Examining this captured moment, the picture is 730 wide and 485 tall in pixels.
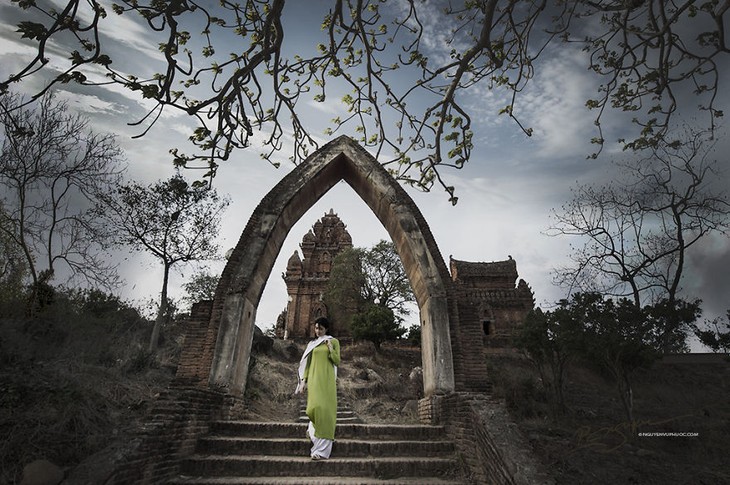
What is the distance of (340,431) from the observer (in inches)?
217

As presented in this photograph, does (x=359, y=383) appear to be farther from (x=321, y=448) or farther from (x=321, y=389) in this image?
(x=321, y=448)

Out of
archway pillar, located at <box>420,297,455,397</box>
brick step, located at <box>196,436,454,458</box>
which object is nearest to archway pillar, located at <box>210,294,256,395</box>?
brick step, located at <box>196,436,454,458</box>

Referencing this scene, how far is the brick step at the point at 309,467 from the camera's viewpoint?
441 centimetres

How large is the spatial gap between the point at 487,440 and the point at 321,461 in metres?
2.02

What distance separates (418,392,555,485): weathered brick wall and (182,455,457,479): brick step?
41 cm

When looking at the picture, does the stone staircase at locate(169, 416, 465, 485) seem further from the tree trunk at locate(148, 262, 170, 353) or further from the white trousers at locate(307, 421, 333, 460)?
the tree trunk at locate(148, 262, 170, 353)

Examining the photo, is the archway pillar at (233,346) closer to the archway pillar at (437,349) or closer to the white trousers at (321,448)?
the white trousers at (321,448)

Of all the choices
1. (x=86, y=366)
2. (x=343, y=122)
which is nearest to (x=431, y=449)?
(x=343, y=122)

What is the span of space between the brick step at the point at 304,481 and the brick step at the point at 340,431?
3.41ft

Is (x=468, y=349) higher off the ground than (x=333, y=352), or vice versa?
(x=468, y=349)

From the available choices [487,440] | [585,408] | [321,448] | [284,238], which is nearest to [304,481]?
[321,448]

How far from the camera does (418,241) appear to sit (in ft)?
23.2

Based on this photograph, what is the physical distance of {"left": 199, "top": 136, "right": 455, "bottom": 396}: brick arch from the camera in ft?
20.3

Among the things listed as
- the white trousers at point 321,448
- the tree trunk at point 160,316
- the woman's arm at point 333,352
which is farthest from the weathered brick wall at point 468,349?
the tree trunk at point 160,316
